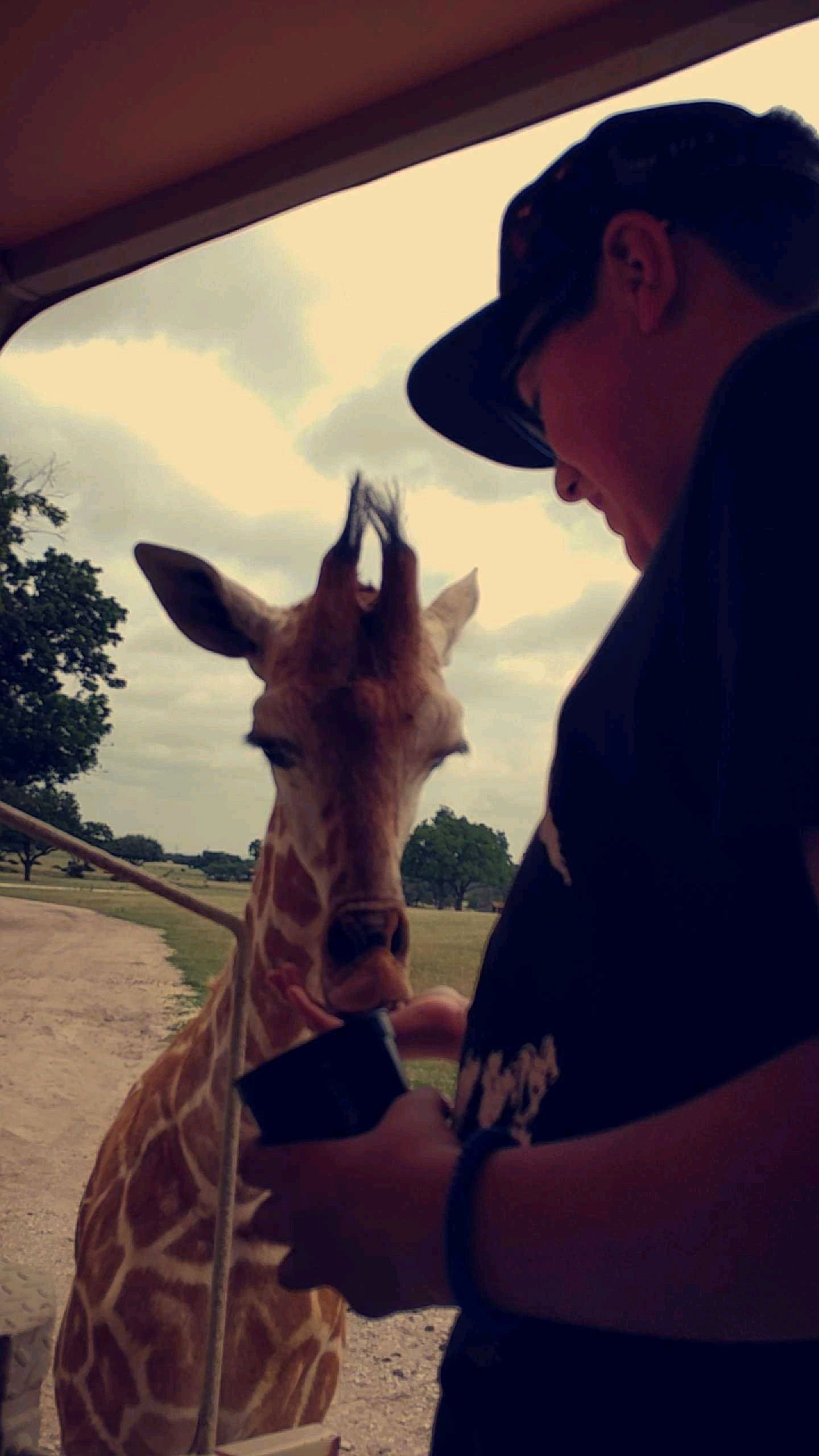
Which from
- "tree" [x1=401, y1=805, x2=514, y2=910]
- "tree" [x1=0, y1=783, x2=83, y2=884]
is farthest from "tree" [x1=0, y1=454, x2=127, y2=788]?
"tree" [x1=401, y1=805, x2=514, y2=910]

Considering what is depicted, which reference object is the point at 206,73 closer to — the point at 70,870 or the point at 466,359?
the point at 466,359

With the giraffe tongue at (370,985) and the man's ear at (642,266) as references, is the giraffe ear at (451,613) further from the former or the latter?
the man's ear at (642,266)

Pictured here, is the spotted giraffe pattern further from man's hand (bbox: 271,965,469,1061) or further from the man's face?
the man's face

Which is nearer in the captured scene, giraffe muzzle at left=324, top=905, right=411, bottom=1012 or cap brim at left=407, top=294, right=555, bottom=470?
cap brim at left=407, top=294, right=555, bottom=470

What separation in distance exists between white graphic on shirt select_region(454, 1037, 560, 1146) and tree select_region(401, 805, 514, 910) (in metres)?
0.80

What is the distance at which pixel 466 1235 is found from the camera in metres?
0.35

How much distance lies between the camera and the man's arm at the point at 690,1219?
29 centimetres

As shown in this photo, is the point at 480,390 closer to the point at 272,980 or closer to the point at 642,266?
the point at 642,266

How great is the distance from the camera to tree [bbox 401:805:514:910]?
4.21 feet

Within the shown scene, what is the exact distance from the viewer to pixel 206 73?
1.06 m

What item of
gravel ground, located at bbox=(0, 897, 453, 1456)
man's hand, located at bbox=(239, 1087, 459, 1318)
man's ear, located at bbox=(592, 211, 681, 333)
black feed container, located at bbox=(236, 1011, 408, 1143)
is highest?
man's ear, located at bbox=(592, 211, 681, 333)

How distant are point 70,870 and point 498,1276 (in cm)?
131

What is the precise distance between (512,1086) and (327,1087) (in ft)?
0.26

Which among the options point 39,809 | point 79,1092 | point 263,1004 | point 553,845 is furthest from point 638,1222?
point 79,1092
